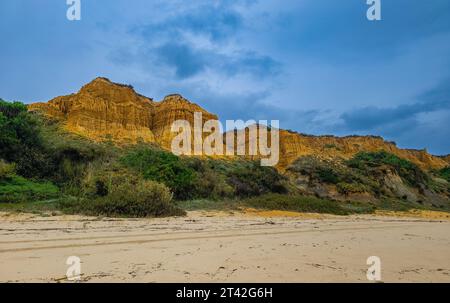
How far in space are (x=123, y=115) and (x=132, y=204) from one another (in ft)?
95.4

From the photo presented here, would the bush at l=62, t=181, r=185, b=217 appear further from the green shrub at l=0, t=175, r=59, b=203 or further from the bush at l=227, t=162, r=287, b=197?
the bush at l=227, t=162, r=287, b=197

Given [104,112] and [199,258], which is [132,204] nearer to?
[199,258]

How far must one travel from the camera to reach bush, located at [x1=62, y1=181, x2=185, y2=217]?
10703 millimetres

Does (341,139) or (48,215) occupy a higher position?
(341,139)

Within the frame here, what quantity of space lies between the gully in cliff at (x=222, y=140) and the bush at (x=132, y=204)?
2036cm

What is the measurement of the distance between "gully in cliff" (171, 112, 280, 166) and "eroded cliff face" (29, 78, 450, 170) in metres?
→ 0.93

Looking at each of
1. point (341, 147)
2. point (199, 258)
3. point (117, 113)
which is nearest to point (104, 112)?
point (117, 113)

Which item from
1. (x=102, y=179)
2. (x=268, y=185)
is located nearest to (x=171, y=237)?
(x=102, y=179)

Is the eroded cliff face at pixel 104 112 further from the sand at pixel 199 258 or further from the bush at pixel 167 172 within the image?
the sand at pixel 199 258

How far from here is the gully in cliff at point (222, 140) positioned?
36875 mm

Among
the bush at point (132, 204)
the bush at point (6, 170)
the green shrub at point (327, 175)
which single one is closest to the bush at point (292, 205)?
the bush at point (132, 204)
